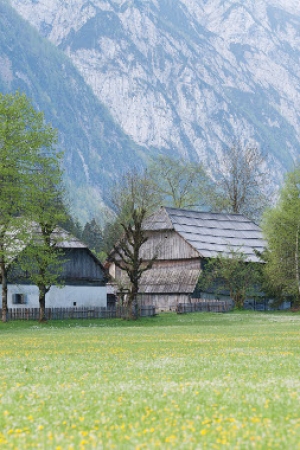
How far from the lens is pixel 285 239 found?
265 feet

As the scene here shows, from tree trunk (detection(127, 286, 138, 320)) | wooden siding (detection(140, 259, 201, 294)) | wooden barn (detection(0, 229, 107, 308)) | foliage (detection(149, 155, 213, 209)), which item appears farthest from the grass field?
foliage (detection(149, 155, 213, 209))

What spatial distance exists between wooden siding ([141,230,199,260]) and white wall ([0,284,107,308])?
12324 mm

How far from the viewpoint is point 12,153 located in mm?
55781

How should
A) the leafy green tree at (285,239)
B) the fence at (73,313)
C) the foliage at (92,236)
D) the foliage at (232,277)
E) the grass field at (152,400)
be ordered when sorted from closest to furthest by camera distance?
1. the grass field at (152,400)
2. the fence at (73,313)
3. the leafy green tree at (285,239)
4. the foliage at (232,277)
5. the foliage at (92,236)

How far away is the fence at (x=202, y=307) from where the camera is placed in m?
72.7

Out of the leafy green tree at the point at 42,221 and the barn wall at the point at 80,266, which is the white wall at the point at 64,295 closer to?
the barn wall at the point at 80,266

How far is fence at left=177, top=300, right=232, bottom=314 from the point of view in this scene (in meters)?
72.7

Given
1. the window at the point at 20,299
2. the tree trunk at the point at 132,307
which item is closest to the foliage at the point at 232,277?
the tree trunk at the point at 132,307

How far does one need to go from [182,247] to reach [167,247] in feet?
8.19

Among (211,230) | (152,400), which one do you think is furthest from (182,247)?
(152,400)

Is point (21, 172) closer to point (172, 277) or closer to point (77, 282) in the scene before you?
point (77, 282)

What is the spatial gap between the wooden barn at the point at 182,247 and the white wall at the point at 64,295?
5.28 meters

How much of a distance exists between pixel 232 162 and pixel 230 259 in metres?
37.9

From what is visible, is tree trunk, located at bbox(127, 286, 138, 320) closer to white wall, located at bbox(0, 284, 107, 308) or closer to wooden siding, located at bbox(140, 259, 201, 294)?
white wall, located at bbox(0, 284, 107, 308)
